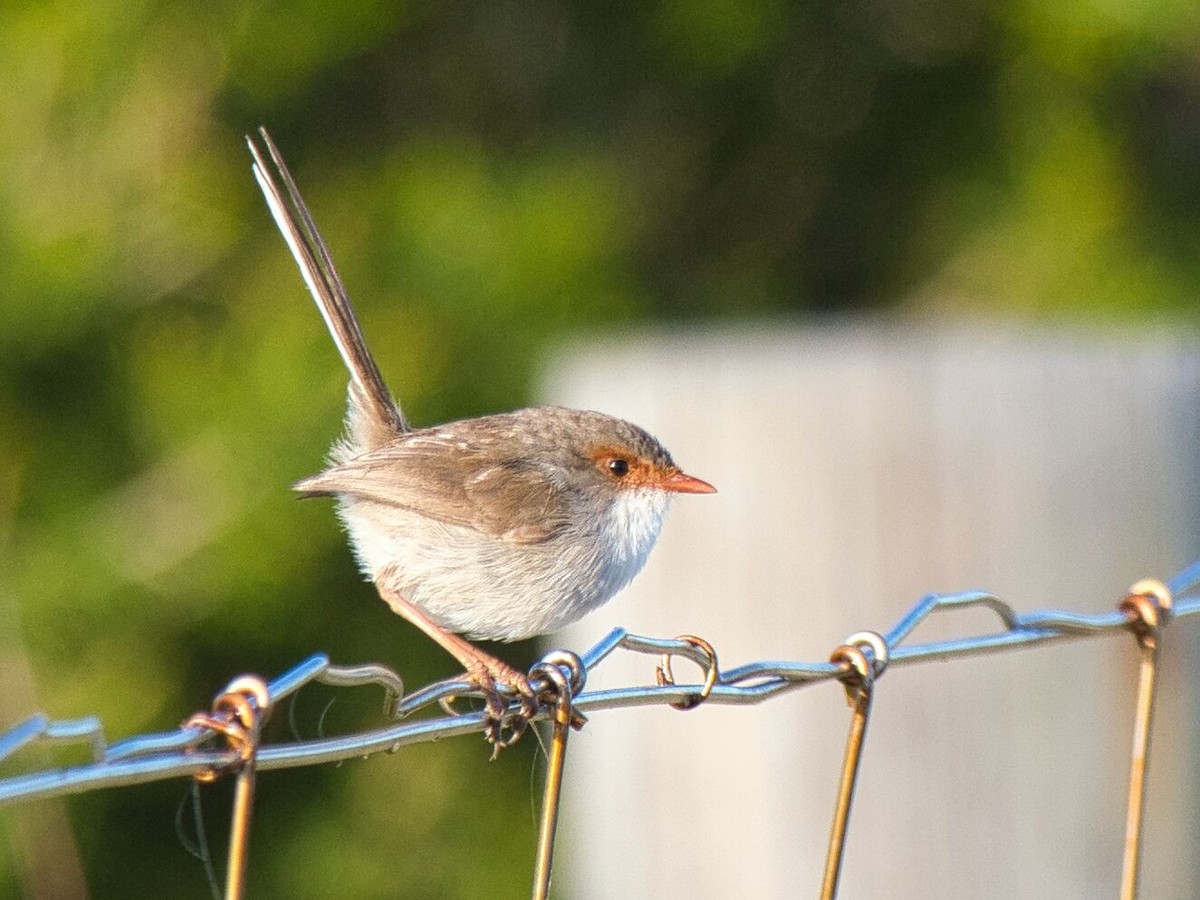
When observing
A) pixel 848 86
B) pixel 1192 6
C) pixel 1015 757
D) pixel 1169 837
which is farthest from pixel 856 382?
pixel 848 86

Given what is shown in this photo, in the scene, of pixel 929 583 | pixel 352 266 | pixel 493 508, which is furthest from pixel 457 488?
pixel 352 266

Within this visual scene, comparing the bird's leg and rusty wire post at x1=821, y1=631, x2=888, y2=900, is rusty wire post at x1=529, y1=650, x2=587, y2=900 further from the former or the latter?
rusty wire post at x1=821, y1=631, x2=888, y2=900

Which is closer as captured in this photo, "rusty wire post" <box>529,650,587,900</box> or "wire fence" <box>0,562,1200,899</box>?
"wire fence" <box>0,562,1200,899</box>

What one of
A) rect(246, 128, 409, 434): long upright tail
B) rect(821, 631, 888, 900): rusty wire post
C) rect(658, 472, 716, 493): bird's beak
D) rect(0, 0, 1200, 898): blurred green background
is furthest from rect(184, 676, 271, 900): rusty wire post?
rect(0, 0, 1200, 898): blurred green background

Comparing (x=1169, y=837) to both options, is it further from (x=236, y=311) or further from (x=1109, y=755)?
(x=236, y=311)

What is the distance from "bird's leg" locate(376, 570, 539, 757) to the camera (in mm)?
2146

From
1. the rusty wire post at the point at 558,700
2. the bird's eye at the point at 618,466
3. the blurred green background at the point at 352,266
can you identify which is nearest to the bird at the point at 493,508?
the bird's eye at the point at 618,466

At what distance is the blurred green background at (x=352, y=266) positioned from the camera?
17.4 feet

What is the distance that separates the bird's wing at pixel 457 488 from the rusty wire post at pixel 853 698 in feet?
3.38

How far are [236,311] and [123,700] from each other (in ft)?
4.73

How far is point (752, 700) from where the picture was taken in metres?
2.26

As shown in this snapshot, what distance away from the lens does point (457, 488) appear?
3.28 meters

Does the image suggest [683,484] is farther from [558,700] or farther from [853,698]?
[558,700]

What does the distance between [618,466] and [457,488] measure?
16.4 inches
